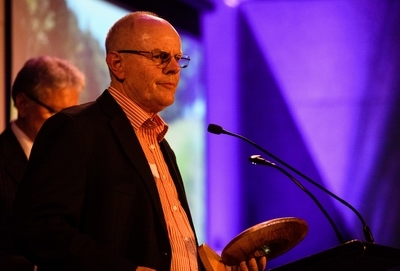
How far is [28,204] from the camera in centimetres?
196

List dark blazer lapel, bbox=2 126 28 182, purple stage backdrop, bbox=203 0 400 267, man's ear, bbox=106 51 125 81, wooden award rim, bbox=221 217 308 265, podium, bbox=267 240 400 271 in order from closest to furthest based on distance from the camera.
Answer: podium, bbox=267 240 400 271 < wooden award rim, bbox=221 217 308 265 < man's ear, bbox=106 51 125 81 < dark blazer lapel, bbox=2 126 28 182 < purple stage backdrop, bbox=203 0 400 267

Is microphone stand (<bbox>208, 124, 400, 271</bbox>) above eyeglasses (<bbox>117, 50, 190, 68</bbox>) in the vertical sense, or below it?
below

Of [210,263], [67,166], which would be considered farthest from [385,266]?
[67,166]

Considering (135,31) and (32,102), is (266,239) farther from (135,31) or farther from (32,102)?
(32,102)

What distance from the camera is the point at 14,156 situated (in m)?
2.92

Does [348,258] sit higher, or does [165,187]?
[165,187]

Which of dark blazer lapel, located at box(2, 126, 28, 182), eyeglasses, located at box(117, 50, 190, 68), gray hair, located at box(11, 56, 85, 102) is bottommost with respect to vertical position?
dark blazer lapel, located at box(2, 126, 28, 182)

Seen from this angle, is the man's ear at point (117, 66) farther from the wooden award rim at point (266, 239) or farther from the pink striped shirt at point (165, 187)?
the wooden award rim at point (266, 239)

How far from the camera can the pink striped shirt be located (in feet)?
7.25

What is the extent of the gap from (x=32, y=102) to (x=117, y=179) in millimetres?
1195

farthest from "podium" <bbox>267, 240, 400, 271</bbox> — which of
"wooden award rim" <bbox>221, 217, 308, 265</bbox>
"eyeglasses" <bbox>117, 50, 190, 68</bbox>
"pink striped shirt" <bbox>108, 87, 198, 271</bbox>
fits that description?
"eyeglasses" <bbox>117, 50, 190, 68</bbox>

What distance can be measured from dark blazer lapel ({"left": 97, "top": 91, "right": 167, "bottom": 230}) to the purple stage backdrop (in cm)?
405

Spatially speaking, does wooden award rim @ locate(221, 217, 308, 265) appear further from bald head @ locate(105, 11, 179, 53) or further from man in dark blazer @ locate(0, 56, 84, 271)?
man in dark blazer @ locate(0, 56, 84, 271)

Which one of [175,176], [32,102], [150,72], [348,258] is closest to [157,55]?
[150,72]
